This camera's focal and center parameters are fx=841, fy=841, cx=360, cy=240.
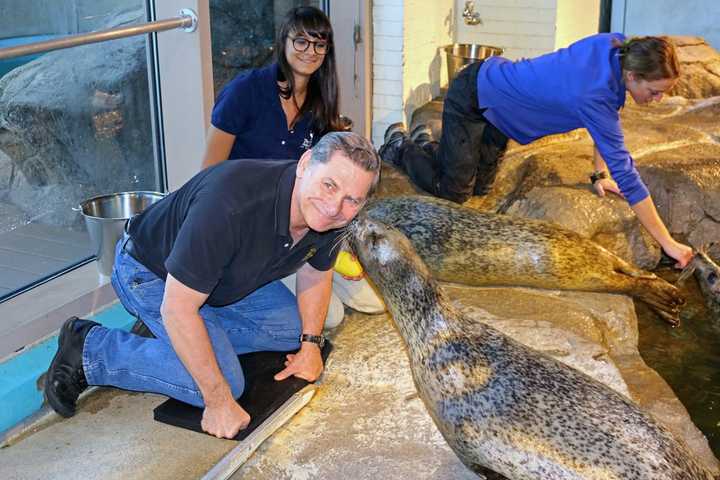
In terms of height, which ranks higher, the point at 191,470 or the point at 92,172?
the point at 92,172

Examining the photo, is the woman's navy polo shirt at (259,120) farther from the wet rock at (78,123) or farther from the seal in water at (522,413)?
the seal in water at (522,413)

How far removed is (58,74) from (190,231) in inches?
60.2

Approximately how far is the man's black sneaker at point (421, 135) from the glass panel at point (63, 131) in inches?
84.4

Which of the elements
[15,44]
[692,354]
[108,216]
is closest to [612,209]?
[692,354]

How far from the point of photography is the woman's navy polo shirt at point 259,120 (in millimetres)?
3699

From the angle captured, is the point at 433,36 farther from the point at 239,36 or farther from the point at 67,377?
the point at 67,377

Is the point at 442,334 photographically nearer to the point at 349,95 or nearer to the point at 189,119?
the point at 189,119

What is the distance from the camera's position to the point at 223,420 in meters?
2.90

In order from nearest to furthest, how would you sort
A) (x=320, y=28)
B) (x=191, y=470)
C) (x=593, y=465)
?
(x=593, y=465) < (x=191, y=470) < (x=320, y=28)

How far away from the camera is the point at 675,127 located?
6.19 meters

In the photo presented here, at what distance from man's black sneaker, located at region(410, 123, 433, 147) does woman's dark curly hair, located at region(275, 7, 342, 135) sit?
195 centimetres

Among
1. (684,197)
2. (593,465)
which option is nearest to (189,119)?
(593,465)

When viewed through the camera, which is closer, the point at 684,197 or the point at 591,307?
the point at 591,307

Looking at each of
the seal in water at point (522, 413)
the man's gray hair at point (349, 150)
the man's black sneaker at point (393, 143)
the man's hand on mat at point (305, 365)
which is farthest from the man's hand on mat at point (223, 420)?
the man's black sneaker at point (393, 143)
